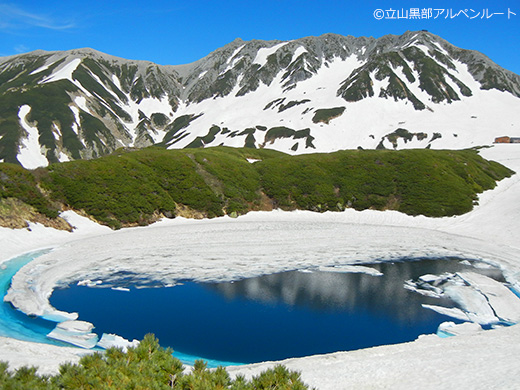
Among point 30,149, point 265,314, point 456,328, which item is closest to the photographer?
point 456,328

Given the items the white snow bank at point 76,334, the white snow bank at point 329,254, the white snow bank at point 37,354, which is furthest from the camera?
the white snow bank at point 76,334

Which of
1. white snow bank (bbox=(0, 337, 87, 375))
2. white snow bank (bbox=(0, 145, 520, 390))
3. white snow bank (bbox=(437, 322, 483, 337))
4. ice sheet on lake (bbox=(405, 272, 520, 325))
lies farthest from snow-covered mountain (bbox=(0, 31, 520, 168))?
white snow bank (bbox=(0, 337, 87, 375))

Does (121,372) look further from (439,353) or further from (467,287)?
(467,287)

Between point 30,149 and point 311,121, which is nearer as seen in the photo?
point 30,149

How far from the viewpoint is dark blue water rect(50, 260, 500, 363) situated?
18.8 m

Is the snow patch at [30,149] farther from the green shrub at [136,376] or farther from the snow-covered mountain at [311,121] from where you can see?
the green shrub at [136,376]

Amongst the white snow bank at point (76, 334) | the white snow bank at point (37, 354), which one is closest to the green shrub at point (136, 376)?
the white snow bank at point (37, 354)

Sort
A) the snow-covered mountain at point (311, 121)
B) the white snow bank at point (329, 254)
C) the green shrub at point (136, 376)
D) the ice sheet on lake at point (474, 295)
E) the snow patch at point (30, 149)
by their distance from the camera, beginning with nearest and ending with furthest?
1. the green shrub at point (136, 376)
2. the white snow bank at point (329, 254)
3. the ice sheet on lake at point (474, 295)
4. the snow patch at point (30, 149)
5. the snow-covered mountain at point (311, 121)

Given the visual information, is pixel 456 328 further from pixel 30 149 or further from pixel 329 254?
pixel 30 149

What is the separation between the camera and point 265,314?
22375 millimetres

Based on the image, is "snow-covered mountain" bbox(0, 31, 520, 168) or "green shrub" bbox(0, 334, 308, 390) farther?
"snow-covered mountain" bbox(0, 31, 520, 168)

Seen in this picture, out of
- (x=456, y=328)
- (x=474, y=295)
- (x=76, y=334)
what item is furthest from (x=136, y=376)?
(x=474, y=295)

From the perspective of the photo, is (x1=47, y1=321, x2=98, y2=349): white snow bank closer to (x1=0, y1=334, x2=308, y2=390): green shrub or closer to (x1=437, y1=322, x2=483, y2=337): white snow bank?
(x1=0, y1=334, x2=308, y2=390): green shrub

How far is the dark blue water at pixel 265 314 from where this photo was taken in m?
18.8
